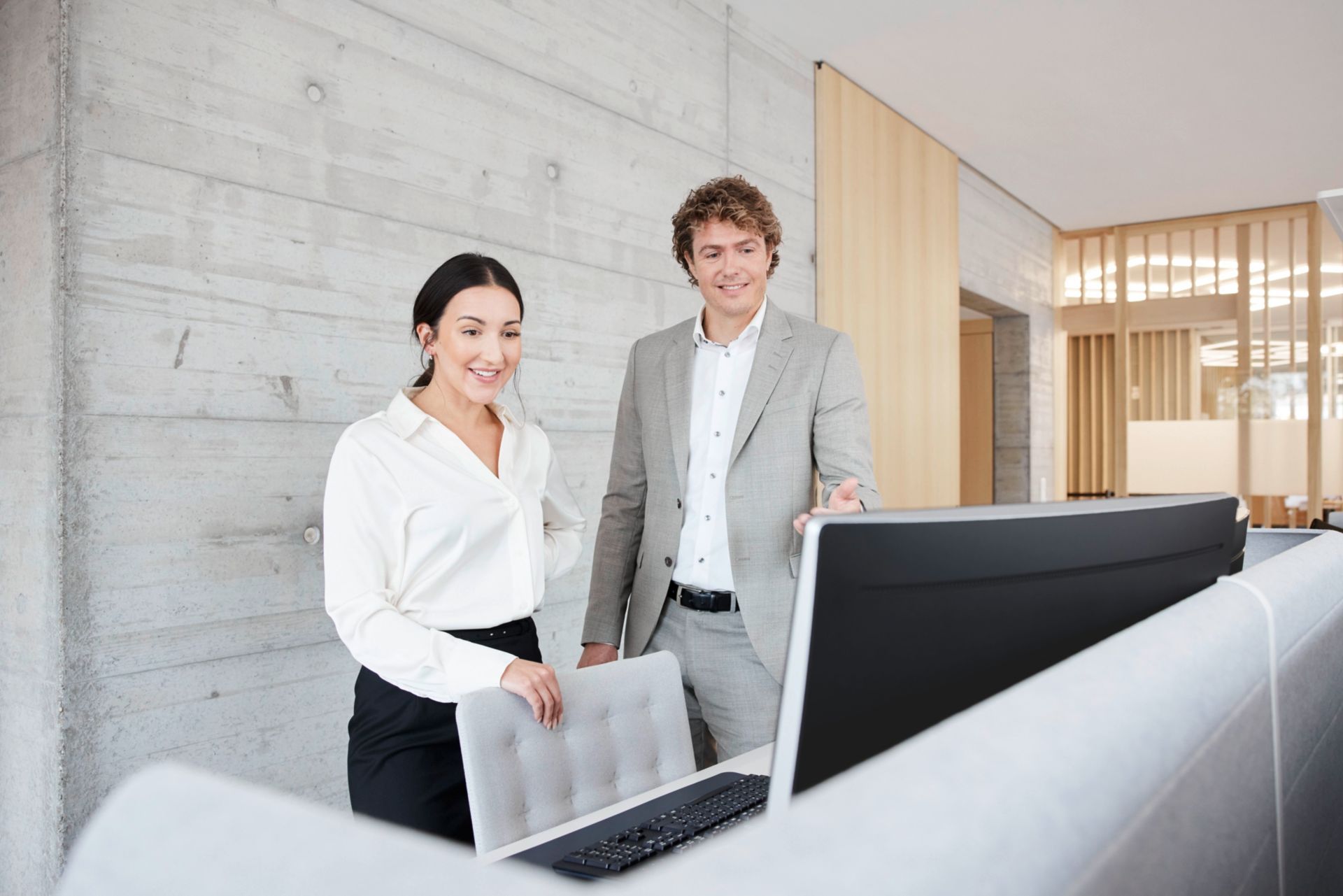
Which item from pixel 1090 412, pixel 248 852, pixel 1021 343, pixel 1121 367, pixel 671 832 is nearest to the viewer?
pixel 248 852

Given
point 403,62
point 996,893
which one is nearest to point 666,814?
point 996,893

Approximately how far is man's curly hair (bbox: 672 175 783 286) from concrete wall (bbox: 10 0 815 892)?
1.07 m

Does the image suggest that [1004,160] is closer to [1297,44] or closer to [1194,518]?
[1297,44]

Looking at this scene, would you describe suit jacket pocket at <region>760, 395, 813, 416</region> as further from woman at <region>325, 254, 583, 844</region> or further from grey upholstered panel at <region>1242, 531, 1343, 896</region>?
grey upholstered panel at <region>1242, 531, 1343, 896</region>

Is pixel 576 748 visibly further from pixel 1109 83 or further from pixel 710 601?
pixel 1109 83

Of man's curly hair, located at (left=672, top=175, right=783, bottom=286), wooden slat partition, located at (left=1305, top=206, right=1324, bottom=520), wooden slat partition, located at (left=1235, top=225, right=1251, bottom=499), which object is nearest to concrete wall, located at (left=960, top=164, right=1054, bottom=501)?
wooden slat partition, located at (left=1235, top=225, right=1251, bottom=499)

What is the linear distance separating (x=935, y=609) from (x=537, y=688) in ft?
3.01

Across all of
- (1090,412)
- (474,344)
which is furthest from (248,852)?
(1090,412)

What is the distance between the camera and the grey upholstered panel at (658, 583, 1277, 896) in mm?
263

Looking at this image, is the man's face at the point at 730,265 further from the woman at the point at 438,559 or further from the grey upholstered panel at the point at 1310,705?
the grey upholstered panel at the point at 1310,705

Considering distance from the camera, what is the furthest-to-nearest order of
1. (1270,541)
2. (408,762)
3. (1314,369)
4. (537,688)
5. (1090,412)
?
(1090,412), (1314,369), (1270,541), (408,762), (537,688)

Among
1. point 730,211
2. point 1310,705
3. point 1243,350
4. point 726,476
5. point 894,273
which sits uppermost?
point 894,273

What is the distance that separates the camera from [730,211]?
225 cm

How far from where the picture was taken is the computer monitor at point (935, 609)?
→ 27.3 inches
